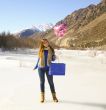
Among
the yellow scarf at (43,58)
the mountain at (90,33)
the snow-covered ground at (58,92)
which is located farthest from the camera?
the mountain at (90,33)

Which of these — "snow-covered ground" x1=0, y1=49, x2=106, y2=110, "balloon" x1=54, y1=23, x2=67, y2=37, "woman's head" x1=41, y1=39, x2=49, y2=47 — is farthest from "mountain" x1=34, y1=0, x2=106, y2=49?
"woman's head" x1=41, y1=39, x2=49, y2=47

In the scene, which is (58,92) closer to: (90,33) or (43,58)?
(43,58)

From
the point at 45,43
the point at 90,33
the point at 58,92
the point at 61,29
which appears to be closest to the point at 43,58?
the point at 45,43

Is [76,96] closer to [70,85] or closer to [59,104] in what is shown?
[59,104]

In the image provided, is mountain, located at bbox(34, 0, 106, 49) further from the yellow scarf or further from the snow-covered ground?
the yellow scarf

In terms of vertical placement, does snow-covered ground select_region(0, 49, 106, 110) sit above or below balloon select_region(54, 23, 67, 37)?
below

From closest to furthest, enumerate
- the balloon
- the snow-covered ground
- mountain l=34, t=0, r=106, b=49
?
the snow-covered ground → the balloon → mountain l=34, t=0, r=106, b=49

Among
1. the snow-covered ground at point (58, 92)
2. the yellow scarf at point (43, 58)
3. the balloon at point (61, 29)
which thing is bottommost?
the snow-covered ground at point (58, 92)

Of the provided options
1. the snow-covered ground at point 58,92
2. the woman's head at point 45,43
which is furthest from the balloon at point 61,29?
the woman's head at point 45,43

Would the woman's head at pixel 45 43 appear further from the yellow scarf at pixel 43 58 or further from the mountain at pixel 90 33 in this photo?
the mountain at pixel 90 33

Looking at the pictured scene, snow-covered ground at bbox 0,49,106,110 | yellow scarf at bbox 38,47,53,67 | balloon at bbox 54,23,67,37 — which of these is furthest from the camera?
balloon at bbox 54,23,67,37

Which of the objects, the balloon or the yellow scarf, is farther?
the balloon

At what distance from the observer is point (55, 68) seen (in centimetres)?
942

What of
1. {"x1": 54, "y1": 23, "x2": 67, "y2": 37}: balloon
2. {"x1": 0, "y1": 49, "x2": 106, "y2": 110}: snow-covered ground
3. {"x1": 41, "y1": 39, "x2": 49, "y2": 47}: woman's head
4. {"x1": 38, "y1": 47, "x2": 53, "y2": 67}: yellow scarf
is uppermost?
{"x1": 54, "y1": 23, "x2": 67, "y2": 37}: balloon
